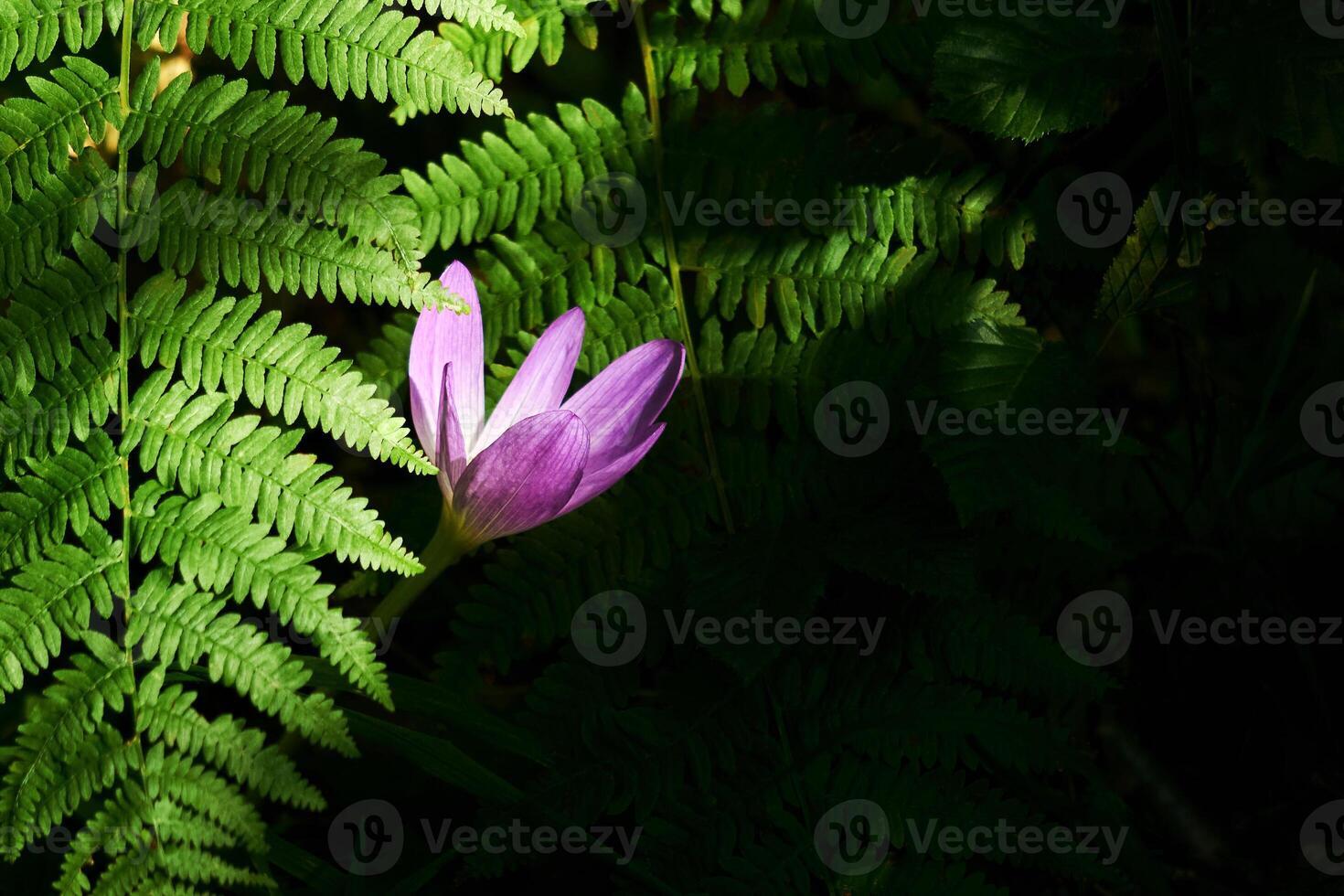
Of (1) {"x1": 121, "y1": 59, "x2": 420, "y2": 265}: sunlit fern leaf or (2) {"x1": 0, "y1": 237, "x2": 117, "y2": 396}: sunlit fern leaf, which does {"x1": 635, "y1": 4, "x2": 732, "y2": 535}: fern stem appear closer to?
(1) {"x1": 121, "y1": 59, "x2": 420, "y2": 265}: sunlit fern leaf

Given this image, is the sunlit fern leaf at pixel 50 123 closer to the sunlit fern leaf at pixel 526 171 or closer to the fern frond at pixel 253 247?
the fern frond at pixel 253 247

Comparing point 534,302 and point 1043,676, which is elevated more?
point 534,302

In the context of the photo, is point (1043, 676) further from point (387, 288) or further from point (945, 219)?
point (387, 288)

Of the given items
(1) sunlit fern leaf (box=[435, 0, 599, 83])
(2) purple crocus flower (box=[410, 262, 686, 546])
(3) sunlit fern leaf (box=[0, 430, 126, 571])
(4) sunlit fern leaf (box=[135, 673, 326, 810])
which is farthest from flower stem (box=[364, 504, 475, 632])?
(1) sunlit fern leaf (box=[435, 0, 599, 83])

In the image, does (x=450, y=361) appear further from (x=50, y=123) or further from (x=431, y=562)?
(x=50, y=123)

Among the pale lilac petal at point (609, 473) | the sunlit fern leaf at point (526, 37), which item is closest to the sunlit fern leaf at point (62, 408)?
the pale lilac petal at point (609, 473)

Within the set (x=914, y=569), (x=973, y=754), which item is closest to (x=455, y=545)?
(x=914, y=569)
